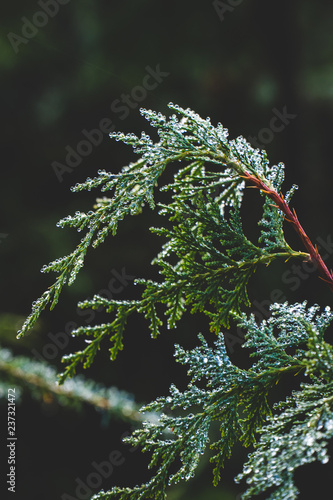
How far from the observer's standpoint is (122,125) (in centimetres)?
413

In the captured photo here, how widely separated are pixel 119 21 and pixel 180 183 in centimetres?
405

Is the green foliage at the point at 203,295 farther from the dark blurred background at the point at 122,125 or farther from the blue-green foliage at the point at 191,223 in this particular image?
the dark blurred background at the point at 122,125

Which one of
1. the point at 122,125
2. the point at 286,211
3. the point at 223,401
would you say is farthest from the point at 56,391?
the point at 122,125

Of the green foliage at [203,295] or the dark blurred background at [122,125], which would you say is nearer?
the green foliage at [203,295]

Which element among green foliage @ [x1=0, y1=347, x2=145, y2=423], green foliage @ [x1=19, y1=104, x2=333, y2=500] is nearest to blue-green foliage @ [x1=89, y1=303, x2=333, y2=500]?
green foliage @ [x1=19, y1=104, x2=333, y2=500]

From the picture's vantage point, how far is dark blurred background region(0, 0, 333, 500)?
3754mm

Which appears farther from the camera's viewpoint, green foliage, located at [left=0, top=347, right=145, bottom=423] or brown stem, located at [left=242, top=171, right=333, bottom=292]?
green foliage, located at [left=0, top=347, right=145, bottom=423]

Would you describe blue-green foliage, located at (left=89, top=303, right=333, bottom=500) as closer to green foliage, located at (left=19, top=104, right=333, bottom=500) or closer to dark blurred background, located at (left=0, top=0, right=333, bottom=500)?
green foliage, located at (left=19, top=104, right=333, bottom=500)

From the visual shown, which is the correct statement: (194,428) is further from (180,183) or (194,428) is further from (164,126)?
(164,126)

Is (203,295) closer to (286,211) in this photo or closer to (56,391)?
(286,211)

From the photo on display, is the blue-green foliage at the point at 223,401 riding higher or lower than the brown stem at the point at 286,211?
lower

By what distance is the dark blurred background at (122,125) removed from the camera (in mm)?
Answer: 3754

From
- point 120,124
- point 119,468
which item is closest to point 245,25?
point 120,124

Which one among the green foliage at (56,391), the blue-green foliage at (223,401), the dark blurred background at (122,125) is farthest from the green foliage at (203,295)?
the dark blurred background at (122,125)
